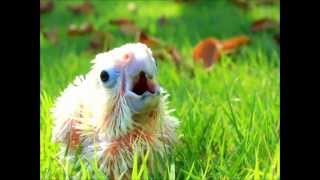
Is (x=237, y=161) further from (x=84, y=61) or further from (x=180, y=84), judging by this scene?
(x=84, y=61)

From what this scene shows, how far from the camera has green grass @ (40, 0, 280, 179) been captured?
5.93ft

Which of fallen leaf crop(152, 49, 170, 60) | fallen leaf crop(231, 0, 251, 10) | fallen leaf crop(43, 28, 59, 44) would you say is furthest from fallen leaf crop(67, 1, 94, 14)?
fallen leaf crop(152, 49, 170, 60)

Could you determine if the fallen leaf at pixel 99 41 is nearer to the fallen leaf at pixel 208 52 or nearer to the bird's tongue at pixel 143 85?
the fallen leaf at pixel 208 52

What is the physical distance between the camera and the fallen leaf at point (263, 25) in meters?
4.04

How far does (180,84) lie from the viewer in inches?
106

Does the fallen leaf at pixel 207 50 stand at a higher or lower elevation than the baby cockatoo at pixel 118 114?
higher

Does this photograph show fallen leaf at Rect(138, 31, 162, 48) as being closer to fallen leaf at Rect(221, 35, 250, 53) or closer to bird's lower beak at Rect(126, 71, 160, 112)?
fallen leaf at Rect(221, 35, 250, 53)

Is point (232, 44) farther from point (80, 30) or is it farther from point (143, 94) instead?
point (143, 94)

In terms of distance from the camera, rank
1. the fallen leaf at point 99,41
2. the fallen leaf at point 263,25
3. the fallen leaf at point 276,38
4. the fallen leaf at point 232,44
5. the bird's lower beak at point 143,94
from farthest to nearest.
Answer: the fallen leaf at point 263,25 → the fallen leaf at point 276,38 → the fallen leaf at point 99,41 → the fallen leaf at point 232,44 → the bird's lower beak at point 143,94

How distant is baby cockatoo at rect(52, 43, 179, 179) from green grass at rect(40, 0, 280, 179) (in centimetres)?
5

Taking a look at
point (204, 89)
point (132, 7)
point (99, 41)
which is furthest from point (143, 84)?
point (132, 7)

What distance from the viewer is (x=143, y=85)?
64.4 inches

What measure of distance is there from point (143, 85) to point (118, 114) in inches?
3.5

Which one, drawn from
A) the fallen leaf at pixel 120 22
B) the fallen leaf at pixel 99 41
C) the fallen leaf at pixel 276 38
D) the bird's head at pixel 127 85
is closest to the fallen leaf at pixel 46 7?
the fallen leaf at pixel 120 22
